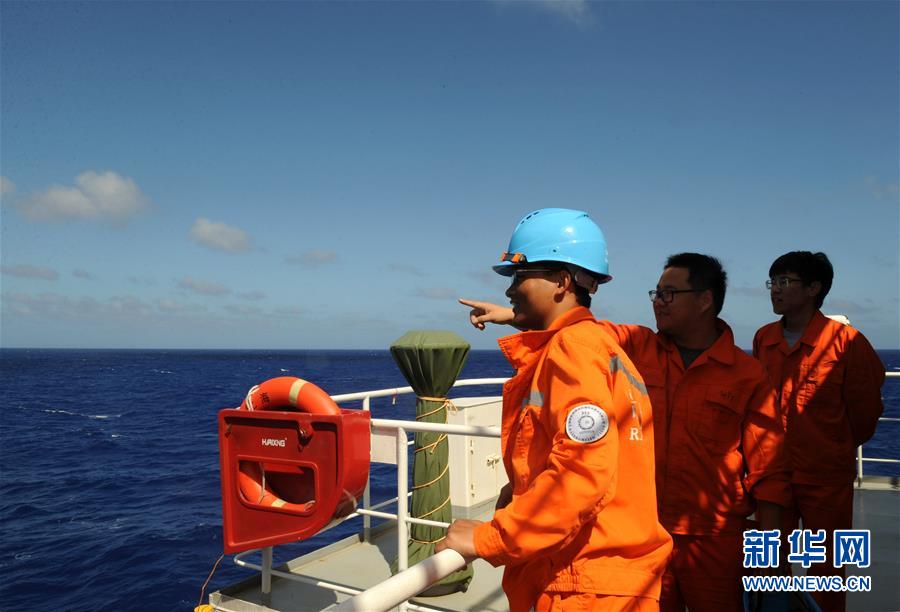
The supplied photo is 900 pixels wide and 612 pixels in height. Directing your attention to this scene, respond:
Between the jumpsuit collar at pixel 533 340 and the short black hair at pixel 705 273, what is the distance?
988 mm

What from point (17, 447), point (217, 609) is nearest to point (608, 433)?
point (217, 609)

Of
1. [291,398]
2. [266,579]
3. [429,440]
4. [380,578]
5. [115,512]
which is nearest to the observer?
[291,398]

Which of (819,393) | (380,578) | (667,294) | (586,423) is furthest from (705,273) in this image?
(380,578)

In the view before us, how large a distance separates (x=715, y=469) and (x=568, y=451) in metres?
1.27

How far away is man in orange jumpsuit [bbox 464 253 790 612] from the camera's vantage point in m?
2.26

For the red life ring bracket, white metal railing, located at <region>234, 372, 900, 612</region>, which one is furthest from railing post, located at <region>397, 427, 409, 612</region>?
the red life ring bracket

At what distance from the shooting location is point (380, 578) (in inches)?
171

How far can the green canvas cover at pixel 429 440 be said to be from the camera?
4.21 metres

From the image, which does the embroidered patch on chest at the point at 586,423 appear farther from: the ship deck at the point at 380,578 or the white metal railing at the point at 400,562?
the ship deck at the point at 380,578

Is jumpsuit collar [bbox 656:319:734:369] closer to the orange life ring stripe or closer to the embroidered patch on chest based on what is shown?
the embroidered patch on chest

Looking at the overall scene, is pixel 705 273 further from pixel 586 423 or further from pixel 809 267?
pixel 586 423

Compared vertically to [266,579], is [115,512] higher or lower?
lower

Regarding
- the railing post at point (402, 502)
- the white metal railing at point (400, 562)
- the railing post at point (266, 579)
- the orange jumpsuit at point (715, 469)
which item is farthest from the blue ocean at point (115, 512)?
the orange jumpsuit at point (715, 469)

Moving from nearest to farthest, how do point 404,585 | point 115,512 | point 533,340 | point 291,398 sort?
point 404,585
point 533,340
point 291,398
point 115,512
